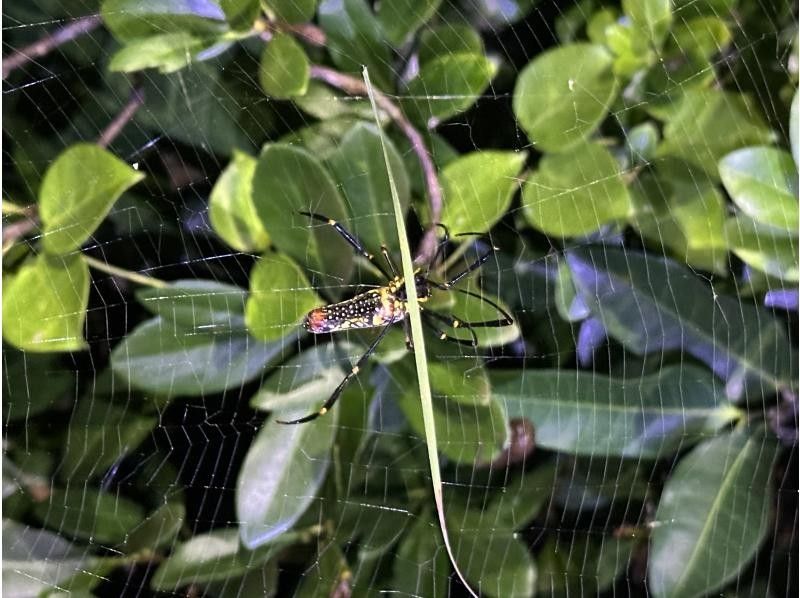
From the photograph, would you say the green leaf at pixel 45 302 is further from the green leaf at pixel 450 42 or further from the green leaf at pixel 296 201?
the green leaf at pixel 450 42

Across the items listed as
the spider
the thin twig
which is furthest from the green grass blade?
the thin twig

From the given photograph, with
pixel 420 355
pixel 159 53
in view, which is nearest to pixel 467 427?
pixel 420 355

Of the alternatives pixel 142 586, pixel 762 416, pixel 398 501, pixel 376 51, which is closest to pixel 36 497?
pixel 142 586

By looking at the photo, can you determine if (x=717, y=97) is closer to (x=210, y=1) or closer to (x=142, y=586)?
(x=210, y=1)

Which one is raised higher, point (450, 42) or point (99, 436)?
point (450, 42)

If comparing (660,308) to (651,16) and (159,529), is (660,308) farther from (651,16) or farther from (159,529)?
(159,529)

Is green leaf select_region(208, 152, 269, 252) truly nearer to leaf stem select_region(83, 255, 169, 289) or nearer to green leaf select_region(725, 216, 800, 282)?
leaf stem select_region(83, 255, 169, 289)
